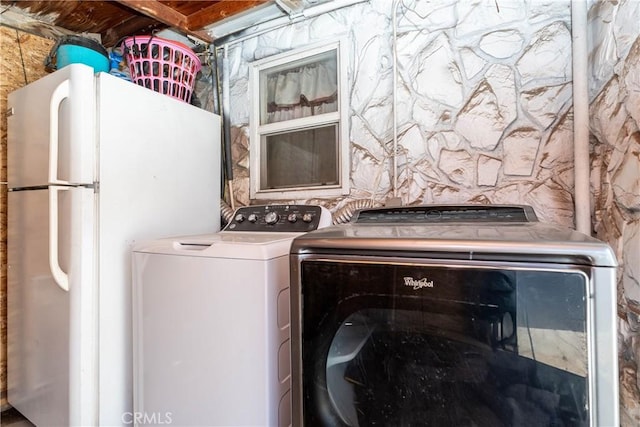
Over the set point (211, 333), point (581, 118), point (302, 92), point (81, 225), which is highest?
point (302, 92)

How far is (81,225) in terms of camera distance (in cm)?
130

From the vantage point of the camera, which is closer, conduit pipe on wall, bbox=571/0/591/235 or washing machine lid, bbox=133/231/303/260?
washing machine lid, bbox=133/231/303/260

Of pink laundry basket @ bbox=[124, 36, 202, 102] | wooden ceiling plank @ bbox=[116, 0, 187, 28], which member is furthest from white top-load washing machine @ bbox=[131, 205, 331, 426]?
→ wooden ceiling plank @ bbox=[116, 0, 187, 28]

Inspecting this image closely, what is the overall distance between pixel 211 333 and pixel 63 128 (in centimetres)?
108

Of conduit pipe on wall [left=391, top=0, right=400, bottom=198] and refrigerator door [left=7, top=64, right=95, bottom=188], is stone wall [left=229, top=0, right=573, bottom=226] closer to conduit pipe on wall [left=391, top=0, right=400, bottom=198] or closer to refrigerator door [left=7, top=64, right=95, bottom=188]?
conduit pipe on wall [left=391, top=0, right=400, bottom=198]

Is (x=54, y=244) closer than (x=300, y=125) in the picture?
Yes

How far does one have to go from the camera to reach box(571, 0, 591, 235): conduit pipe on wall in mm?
1236

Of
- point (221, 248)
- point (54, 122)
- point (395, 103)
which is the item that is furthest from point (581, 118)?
point (54, 122)

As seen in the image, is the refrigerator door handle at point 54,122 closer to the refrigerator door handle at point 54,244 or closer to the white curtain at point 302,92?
the refrigerator door handle at point 54,244

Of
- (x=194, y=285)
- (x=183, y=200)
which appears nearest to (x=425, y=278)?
(x=194, y=285)

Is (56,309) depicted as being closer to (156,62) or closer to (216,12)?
(156,62)

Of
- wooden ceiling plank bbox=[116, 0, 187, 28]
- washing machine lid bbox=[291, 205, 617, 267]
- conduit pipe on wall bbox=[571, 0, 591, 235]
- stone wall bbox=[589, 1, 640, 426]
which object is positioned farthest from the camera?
wooden ceiling plank bbox=[116, 0, 187, 28]

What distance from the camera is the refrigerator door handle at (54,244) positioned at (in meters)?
1.31

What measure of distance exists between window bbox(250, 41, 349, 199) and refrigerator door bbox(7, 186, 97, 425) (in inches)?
38.1
